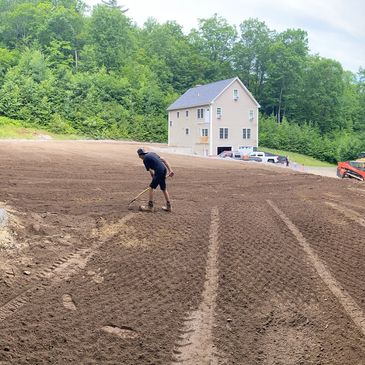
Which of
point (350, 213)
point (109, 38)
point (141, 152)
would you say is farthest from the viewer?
point (109, 38)

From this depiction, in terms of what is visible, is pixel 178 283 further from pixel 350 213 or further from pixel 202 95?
pixel 202 95

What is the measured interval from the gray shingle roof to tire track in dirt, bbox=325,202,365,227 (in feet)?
117

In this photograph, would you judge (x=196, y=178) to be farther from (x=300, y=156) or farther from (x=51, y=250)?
(x=300, y=156)

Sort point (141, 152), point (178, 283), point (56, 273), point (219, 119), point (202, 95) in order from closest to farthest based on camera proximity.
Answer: point (178, 283), point (56, 273), point (141, 152), point (219, 119), point (202, 95)

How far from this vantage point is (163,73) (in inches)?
2982

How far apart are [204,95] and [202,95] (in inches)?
20.4

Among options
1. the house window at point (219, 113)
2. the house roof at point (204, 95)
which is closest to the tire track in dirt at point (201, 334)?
the house roof at point (204, 95)

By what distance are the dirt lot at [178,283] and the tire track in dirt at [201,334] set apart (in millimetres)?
20

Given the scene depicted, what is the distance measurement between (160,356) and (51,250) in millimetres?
3930

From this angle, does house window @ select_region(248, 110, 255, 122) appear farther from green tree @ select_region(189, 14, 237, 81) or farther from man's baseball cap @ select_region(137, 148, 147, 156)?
man's baseball cap @ select_region(137, 148, 147, 156)

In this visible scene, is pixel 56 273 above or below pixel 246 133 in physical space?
below

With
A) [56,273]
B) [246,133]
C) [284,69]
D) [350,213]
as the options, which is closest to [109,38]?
[284,69]

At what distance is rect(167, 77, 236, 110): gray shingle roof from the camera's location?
165ft

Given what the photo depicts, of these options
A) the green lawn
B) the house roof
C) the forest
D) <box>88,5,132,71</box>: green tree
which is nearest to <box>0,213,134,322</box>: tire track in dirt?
the house roof
